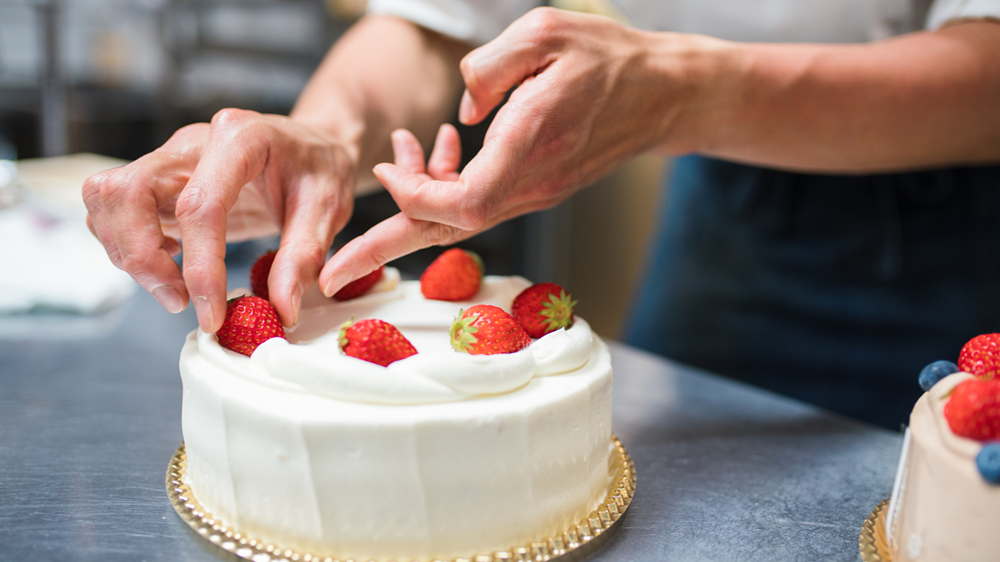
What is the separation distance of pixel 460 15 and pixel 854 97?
3.03 ft

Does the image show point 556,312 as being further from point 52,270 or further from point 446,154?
point 52,270

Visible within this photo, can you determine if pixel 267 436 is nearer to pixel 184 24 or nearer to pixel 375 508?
pixel 375 508

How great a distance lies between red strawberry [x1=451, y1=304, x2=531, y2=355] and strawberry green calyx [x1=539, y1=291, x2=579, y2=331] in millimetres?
98

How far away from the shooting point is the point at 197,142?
3.69 ft

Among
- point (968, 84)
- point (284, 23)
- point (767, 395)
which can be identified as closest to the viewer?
point (968, 84)

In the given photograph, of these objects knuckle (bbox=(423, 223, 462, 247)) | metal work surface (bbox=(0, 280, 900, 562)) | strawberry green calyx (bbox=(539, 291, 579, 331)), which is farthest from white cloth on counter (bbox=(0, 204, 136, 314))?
strawberry green calyx (bbox=(539, 291, 579, 331))

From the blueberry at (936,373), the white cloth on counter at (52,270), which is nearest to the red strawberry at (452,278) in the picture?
the blueberry at (936,373)

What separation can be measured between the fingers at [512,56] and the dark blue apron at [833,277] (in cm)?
86

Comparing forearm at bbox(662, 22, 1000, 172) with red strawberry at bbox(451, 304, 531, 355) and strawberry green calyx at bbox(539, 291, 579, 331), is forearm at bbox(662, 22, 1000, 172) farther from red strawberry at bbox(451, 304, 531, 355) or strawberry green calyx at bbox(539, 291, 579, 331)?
red strawberry at bbox(451, 304, 531, 355)

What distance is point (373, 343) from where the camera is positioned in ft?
2.92

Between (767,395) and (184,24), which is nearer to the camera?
(767,395)

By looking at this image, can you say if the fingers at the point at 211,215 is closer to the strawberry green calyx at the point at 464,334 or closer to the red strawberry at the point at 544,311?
the strawberry green calyx at the point at 464,334

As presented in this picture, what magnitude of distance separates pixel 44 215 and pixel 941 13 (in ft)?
7.63

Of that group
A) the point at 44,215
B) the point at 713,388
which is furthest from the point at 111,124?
A: the point at 713,388
